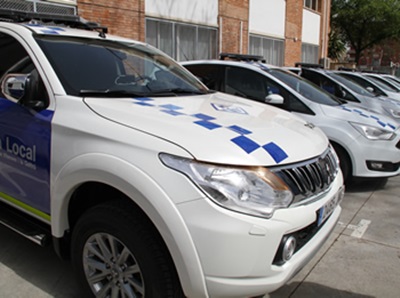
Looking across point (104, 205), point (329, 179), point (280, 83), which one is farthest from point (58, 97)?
point (280, 83)

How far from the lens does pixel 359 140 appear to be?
5.15 metres

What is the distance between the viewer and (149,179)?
6.91 ft

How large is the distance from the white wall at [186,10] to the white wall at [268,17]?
9.41ft

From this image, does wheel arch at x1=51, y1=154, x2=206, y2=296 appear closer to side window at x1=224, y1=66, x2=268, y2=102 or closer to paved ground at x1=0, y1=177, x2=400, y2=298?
paved ground at x1=0, y1=177, x2=400, y2=298

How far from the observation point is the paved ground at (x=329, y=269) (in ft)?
9.79

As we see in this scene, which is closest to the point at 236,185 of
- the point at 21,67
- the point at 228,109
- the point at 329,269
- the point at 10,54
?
the point at 228,109

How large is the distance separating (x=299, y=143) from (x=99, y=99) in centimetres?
133

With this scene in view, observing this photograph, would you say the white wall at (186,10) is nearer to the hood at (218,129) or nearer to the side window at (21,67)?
the side window at (21,67)

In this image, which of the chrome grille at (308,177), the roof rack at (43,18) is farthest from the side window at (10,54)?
the chrome grille at (308,177)

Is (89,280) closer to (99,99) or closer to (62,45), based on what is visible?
(99,99)

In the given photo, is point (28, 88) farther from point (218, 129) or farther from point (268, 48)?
point (268, 48)

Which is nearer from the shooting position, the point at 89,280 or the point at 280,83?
the point at 89,280

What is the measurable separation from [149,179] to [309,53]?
23.0 m

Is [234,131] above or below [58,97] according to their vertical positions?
below
